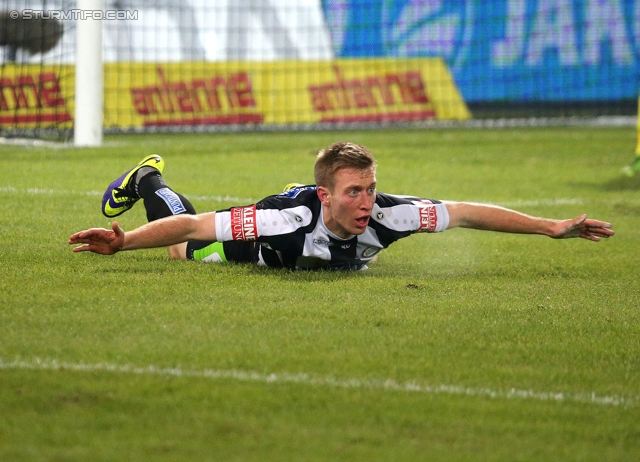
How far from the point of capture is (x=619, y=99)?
71.0 feet

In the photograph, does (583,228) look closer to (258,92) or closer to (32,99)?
(32,99)

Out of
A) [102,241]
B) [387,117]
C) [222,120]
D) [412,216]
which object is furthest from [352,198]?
[387,117]

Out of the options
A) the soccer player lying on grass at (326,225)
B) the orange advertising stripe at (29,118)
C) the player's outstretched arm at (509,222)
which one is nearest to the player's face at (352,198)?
the soccer player lying on grass at (326,225)

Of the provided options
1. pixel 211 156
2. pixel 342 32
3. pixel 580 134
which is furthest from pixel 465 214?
pixel 342 32

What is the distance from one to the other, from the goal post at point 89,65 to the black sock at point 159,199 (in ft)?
20.5

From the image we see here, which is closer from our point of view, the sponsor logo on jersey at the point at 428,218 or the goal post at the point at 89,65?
the sponsor logo on jersey at the point at 428,218

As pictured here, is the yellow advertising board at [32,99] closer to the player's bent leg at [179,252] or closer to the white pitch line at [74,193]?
the white pitch line at [74,193]

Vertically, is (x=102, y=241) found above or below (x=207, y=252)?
above

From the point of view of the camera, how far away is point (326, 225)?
604 centimetres

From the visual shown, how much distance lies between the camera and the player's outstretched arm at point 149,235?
5.56m

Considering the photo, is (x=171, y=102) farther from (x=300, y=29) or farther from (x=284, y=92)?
(x=300, y=29)

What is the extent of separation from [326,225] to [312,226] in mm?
82

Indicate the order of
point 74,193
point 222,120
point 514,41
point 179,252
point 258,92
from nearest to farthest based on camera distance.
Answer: point 179,252
point 74,193
point 222,120
point 258,92
point 514,41

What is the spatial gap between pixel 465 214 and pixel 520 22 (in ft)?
55.1
